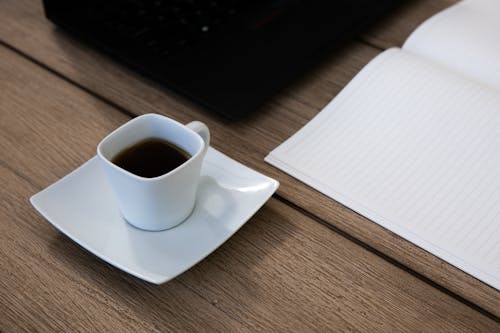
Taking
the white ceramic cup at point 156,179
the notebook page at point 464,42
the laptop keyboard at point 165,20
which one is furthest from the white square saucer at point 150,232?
the notebook page at point 464,42

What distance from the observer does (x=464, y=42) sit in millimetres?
758

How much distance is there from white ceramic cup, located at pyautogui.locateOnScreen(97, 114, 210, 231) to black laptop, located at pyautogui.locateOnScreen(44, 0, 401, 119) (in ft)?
0.42

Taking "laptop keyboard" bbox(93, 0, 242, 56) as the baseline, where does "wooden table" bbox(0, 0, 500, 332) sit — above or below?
below

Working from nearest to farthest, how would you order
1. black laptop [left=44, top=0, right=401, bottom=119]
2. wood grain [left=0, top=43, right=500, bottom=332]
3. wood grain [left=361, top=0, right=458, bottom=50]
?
wood grain [left=0, top=43, right=500, bottom=332]
black laptop [left=44, top=0, right=401, bottom=119]
wood grain [left=361, top=0, right=458, bottom=50]

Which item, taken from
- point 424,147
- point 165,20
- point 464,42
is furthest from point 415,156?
point 165,20

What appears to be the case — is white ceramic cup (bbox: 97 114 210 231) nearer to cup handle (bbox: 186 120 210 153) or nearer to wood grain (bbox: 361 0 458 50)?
cup handle (bbox: 186 120 210 153)

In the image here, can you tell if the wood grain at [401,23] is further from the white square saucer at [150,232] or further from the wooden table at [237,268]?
the white square saucer at [150,232]

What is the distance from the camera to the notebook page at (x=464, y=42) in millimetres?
733

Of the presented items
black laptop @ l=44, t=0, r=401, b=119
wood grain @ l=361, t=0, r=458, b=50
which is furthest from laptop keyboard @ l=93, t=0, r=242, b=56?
wood grain @ l=361, t=0, r=458, b=50

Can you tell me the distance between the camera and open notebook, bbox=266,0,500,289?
577mm

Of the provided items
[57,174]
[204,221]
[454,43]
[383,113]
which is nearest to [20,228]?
[57,174]

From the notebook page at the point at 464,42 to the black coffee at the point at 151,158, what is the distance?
0.38m

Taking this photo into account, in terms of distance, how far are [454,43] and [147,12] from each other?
407 mm

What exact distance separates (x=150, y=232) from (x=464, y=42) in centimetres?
48
